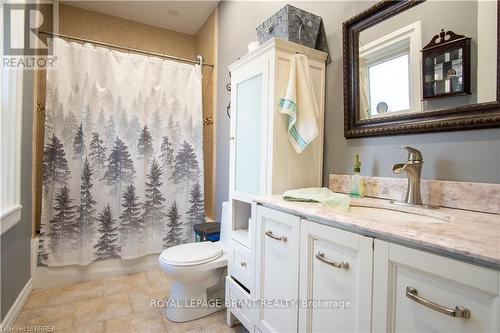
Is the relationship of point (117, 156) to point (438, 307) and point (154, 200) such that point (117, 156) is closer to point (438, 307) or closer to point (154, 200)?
point (154, 200)

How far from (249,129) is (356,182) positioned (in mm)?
705

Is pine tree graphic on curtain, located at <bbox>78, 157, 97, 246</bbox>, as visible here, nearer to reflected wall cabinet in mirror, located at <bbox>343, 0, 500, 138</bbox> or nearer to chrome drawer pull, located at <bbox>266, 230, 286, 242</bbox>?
chrome drawer pull, located at <bbox>266, 230, 286, 242</bbox>

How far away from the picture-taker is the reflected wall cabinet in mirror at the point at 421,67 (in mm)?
942

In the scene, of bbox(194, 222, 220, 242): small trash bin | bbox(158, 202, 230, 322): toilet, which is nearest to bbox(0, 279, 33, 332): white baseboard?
bbox(158, 202, 230, 322): toilet

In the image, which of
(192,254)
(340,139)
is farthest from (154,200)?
(340,139)

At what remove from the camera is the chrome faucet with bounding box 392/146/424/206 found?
3.51 ft

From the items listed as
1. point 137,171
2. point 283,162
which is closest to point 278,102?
point 283,162

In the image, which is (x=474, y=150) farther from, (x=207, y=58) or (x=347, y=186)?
(x=207, y=58)

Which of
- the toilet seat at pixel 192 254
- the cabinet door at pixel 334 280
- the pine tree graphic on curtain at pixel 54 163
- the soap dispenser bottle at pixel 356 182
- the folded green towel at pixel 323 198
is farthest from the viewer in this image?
the pine tree graphic on curtain at pixel 54 163

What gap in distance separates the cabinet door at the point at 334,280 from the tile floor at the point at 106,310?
878 mm

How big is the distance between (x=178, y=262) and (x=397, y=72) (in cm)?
163

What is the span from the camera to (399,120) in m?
1.20

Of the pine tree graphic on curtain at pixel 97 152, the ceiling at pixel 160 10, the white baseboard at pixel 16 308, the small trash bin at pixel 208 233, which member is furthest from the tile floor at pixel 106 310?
the ceiling at pixel 160 10

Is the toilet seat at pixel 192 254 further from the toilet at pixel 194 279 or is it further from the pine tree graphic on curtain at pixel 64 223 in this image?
the pine tree graphic on curtain at pixel 64 223
